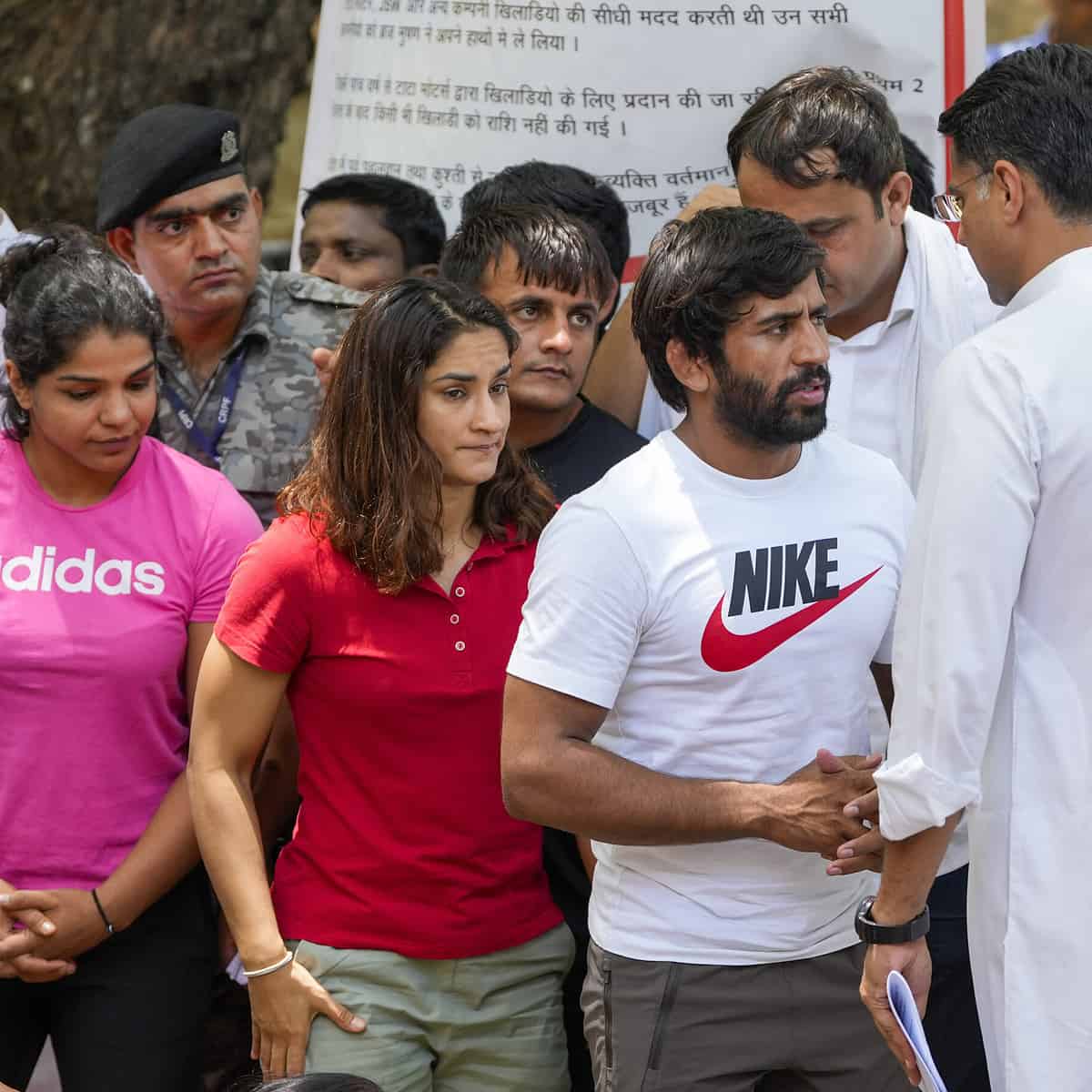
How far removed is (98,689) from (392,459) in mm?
635

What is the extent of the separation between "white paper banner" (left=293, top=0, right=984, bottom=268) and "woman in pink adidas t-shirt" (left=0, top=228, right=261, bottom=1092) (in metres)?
1.26

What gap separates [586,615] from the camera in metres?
2.38

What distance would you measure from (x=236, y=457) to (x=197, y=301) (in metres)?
0.40

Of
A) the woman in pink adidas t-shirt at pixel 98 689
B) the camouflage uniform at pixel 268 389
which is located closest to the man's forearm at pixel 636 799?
the woman in pink adidas t-shirt at pixel 98 689

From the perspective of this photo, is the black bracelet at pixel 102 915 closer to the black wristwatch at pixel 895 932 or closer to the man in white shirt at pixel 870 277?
the black wristwatch at pixel 895 932

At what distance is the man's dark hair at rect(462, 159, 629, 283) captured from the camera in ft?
11.5

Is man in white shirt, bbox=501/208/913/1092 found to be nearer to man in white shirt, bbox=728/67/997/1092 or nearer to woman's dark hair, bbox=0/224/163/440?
man in white shirt, bbox=728/67/997/1092

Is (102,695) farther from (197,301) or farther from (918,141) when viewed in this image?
(918,141)

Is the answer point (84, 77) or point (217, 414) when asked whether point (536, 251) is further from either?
point (84, 77)

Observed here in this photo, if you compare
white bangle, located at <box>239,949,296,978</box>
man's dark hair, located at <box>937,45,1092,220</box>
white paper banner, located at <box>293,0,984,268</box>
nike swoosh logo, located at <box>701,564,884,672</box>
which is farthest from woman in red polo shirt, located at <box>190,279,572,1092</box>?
white paper banner, located at <box>293,0,984,268</box>

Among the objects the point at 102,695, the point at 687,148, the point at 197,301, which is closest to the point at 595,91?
the point at 687,148

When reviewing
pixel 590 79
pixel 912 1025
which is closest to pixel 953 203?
pixel 912 1025

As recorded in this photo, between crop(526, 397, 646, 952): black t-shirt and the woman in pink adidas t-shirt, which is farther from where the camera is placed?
crop(526, 397, 646, 952): black t-shirt

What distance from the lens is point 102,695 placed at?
2.87m
